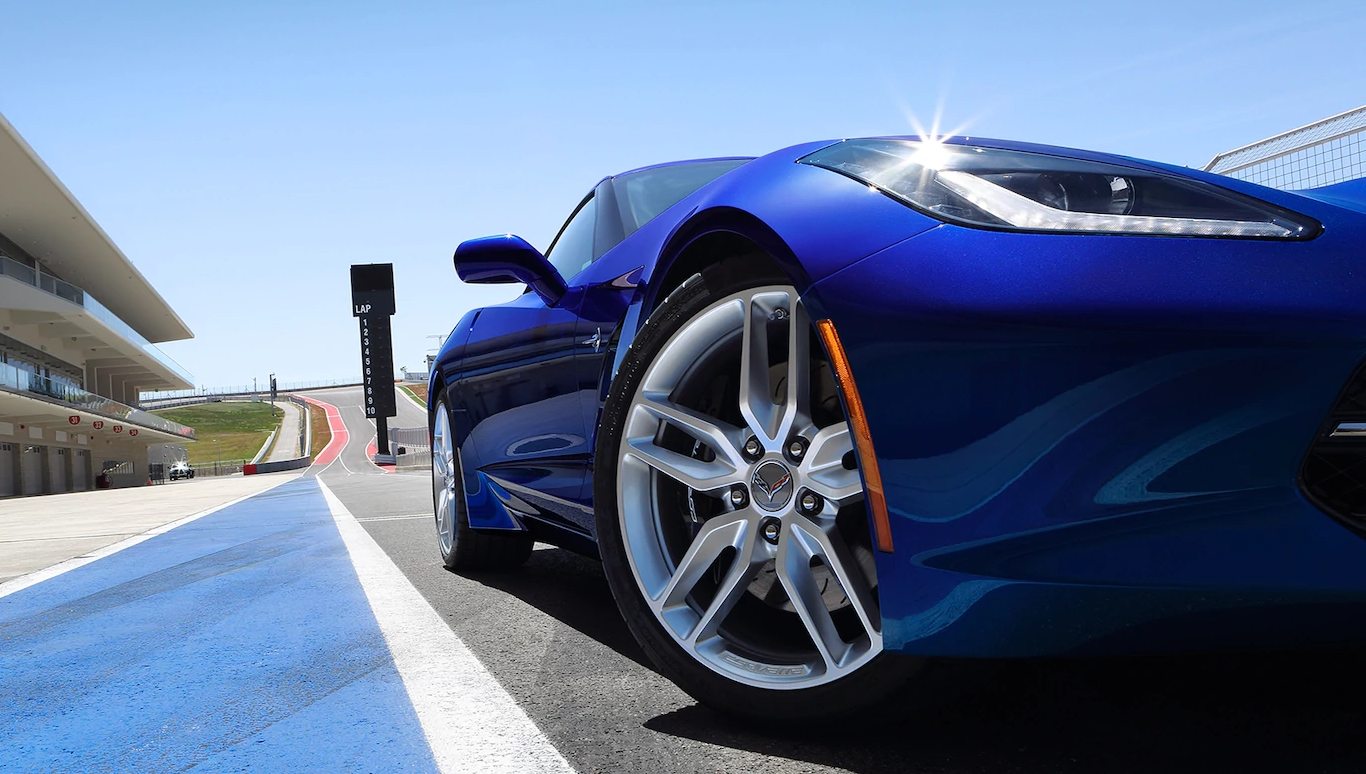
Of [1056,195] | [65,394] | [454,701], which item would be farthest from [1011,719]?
[65,394]

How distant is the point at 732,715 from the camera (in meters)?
1.93

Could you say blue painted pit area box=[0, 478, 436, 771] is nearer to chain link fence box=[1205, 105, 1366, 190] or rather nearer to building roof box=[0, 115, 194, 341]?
chain link fence box=[1205, 105, 1366, 190]

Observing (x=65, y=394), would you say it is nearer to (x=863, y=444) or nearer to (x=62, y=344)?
(x=62, y=344)

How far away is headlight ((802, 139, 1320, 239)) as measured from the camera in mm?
1511

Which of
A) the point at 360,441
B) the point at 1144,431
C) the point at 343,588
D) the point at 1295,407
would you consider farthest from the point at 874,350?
the point at 360,441

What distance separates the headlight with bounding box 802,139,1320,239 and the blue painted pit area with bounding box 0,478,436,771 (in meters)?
1.29

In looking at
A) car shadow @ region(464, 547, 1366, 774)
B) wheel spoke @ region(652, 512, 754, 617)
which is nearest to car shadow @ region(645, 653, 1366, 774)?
car shadow @ region(464, 547, 1366, 774)

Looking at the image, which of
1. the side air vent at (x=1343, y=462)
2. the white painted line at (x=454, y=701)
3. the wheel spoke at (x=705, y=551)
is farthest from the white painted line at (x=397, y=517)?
the side air vent at (x=1343, y=462)

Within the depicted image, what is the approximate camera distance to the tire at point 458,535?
168 inches

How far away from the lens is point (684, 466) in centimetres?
206

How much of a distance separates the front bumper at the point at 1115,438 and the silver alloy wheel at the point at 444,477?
3052mm

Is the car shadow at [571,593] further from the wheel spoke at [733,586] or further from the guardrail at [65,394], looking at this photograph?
the guardrail at [65,394]

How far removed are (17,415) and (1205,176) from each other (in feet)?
145

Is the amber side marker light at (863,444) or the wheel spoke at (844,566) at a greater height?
the amber side marker light at (863,444)
